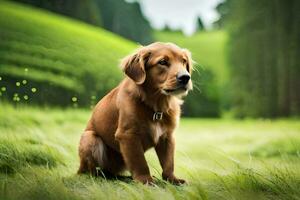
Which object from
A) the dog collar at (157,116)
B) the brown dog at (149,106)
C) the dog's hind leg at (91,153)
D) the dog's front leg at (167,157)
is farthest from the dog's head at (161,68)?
the dog's hind leg at (91,153)

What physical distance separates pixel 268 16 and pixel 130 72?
30.4 feet

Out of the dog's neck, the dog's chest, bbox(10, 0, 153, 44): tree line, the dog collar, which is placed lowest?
the dog's chest

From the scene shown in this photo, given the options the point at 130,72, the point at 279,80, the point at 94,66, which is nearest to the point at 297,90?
the point at 279,80

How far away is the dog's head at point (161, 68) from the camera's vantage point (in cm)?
373

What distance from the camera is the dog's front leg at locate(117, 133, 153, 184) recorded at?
12.6ft

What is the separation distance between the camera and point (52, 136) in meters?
5.71

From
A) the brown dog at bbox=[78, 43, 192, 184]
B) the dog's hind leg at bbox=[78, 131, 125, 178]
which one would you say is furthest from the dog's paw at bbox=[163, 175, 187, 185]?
the dog's hind leg at bbox=[78, 131, 125, 178]

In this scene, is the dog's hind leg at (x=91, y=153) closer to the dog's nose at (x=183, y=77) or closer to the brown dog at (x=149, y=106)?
the brown dog at (x=149, y=106)

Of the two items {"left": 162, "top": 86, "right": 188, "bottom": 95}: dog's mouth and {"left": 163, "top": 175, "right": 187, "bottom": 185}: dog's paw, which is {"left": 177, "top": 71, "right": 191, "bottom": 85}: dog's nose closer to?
{"left": 162, "top": 86, "right": 188, "bottom": 95}: dog's mouth

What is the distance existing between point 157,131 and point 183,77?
466 mm

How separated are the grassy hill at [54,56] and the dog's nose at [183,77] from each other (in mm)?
3514

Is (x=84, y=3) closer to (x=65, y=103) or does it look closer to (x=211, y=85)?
(x=65, y=103)

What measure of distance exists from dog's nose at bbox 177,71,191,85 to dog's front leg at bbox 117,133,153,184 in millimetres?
505

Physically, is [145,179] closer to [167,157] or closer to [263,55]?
[167,157]
